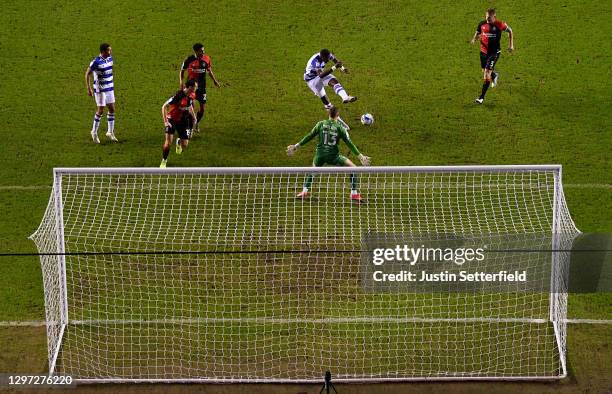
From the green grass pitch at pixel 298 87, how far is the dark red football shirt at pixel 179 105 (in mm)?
1087

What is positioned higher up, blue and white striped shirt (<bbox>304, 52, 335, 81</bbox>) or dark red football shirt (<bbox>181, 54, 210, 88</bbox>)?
blue and white striped shirt (<bbox>304, 52, 335, 81</bbox>)

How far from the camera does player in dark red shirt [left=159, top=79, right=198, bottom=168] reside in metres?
21.9

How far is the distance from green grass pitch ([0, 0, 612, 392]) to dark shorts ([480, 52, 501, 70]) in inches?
26.0

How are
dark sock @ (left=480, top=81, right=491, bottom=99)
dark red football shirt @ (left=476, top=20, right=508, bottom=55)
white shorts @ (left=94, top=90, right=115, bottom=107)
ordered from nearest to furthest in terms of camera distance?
white shorts @ (left=94, top=90, right=115, bottom=107) < dark sock @ (left=480, top=81, right=491, bottom=99) < dark red football shirt @ (left=476, top=20, right=508, bottom=55)

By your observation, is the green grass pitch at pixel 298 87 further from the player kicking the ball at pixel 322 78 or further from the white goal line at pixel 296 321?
the white goal line at pixel 296 321

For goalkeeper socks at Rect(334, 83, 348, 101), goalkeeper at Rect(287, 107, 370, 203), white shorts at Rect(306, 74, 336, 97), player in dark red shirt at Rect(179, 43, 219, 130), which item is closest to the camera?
goalkeeper at Rect(287, 107, 370, 203)

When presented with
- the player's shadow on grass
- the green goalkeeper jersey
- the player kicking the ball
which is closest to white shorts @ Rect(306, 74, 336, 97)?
the player kicking the ball

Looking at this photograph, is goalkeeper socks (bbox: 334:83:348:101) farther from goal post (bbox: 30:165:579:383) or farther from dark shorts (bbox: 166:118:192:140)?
goal post (bbox: 30:165:579:383)

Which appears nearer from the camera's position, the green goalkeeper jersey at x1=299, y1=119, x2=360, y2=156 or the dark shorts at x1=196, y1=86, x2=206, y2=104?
the green goalkeeper jersey at x1=299, y1=119, x2=360, y2=156

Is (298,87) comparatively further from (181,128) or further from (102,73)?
(102,73)

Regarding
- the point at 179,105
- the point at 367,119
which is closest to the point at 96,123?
the point at 179,105

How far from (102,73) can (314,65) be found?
4155 mm

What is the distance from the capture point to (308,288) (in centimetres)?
1792

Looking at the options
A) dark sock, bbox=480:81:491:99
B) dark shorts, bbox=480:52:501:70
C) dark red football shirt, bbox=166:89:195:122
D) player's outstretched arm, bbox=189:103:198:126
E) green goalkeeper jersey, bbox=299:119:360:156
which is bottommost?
green goalkeeper jersey, bbox=299:119:360:156
